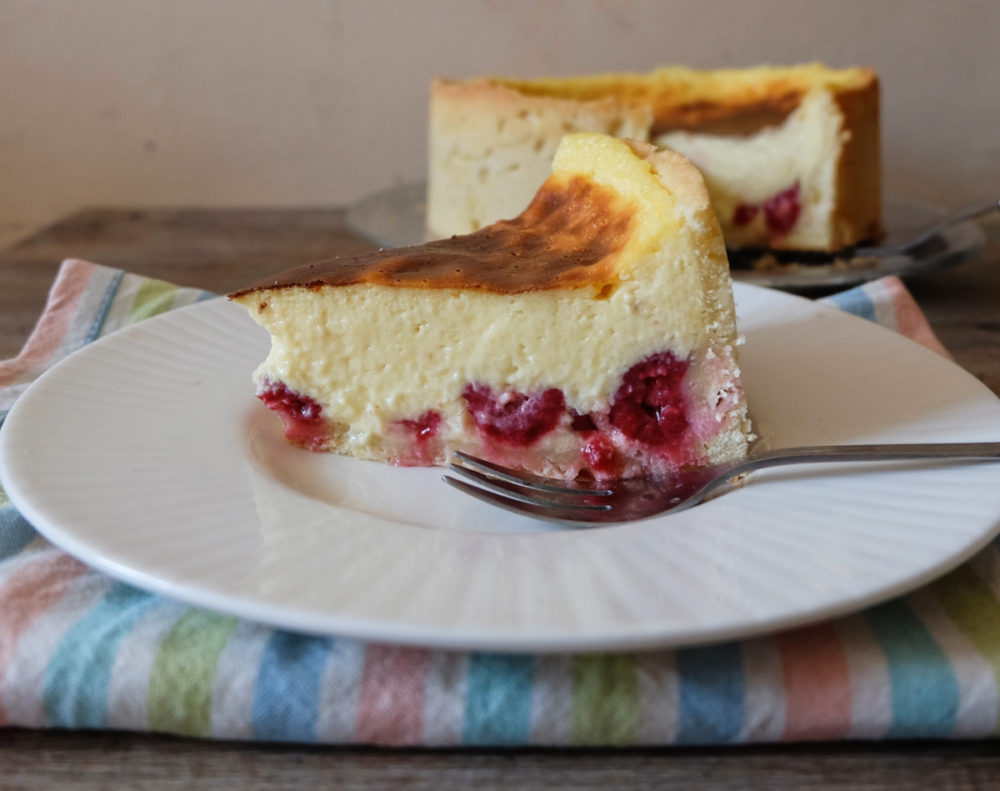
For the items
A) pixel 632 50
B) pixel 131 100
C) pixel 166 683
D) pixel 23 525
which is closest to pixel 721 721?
pixel 166 683

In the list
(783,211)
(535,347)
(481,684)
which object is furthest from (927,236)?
(481,684)

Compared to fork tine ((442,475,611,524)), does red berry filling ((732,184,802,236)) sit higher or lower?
higher

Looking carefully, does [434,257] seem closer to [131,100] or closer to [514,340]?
[514,340]

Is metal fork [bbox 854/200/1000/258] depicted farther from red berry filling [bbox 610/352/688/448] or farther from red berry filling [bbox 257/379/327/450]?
red berry filling [bbox 257/379/327/450]

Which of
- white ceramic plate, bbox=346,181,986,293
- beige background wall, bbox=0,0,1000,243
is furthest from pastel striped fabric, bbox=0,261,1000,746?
beige background wall, bbox=0,0,1000,243

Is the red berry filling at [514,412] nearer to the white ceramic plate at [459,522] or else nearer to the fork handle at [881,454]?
the white ceramic plate at [459,522]

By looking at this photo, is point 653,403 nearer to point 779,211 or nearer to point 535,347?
point 535,347
